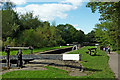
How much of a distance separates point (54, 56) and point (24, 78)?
24.6 ft

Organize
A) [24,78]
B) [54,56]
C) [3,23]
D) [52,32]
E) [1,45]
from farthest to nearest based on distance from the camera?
[52,32], [3,23], [1,45], [54,56], [24,78]

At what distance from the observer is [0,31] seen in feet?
82.4

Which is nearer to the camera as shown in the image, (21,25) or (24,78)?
(24,78)

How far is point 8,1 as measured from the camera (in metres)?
27.2

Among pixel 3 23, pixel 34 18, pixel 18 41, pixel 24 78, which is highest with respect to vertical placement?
pixel 34 18

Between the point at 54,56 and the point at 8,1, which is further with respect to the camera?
the point at 8,1

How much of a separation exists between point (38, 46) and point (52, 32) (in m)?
12.0

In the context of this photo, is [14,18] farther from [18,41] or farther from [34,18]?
[34,18]

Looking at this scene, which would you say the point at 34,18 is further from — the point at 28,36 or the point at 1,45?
the point at 1,45

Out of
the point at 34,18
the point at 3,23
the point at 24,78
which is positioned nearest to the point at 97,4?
the point at 24,78

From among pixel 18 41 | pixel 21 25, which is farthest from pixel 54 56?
pixel 21 25

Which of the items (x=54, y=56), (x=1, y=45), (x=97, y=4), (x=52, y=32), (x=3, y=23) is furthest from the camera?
(x=52, y=32)

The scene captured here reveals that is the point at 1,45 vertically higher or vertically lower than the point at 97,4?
lower

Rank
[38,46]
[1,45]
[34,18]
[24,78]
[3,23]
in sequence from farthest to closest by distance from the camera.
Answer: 1. [34,18]
2. [38,46]
3. [3,23]
4. [1,45]
5. [24,78]
